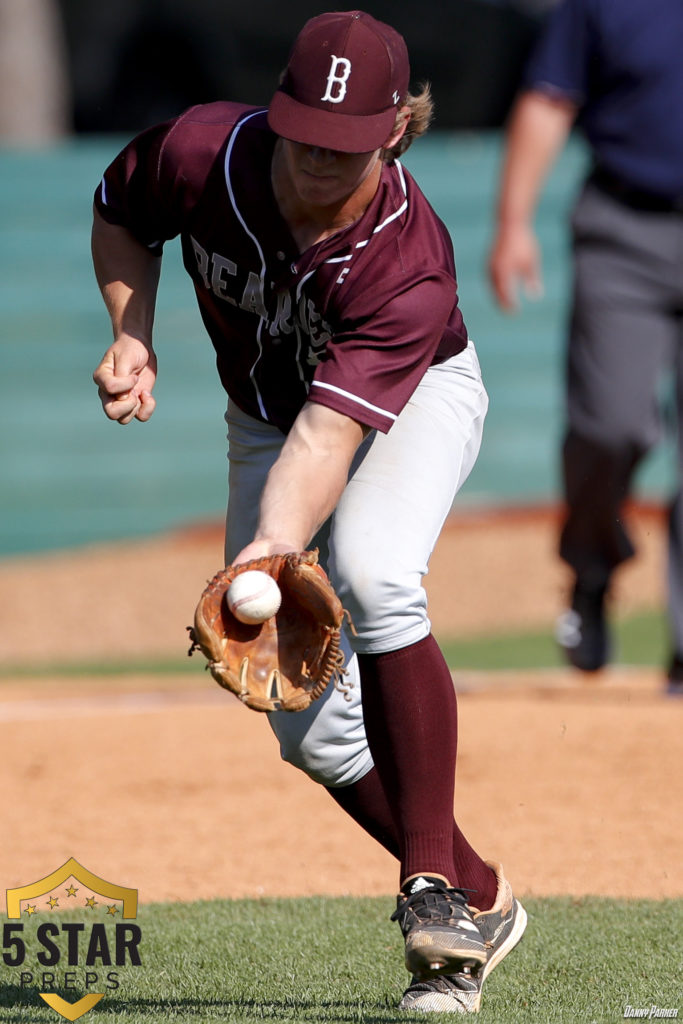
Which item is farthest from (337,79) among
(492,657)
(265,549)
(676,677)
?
(492,657)

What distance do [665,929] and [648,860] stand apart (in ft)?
2.49

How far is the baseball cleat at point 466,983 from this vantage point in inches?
116

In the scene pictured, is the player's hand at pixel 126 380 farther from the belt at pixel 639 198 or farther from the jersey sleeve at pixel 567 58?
the jersey sleeve at pixel 567 58

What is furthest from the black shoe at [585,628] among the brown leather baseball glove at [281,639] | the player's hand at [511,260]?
the brown leather baseball glove at [281,639]

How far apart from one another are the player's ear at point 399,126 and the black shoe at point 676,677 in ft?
11.4

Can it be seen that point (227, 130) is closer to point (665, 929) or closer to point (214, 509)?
point (665, 929)

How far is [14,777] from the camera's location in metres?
5.33

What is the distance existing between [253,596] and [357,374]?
47cm

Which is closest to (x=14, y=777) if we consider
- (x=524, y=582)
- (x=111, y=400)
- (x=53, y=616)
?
(x=111, y=400)

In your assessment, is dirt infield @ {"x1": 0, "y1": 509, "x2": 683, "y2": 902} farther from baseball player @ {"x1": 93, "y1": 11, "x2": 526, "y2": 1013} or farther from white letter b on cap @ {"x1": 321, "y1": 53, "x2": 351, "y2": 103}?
white letter b on cap @ {"x1": 321, "y1": 53, "x2": 351, "y2": 103}

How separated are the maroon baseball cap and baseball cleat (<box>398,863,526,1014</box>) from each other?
1.49 metres

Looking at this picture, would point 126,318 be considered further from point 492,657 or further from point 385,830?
point 492,657

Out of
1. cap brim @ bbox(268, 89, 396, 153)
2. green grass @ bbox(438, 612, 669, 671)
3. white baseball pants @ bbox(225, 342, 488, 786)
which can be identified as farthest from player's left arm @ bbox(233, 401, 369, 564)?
green grass @ bbox(438, 612, 669, 671)

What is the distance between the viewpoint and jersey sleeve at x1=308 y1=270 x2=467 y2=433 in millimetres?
2922
